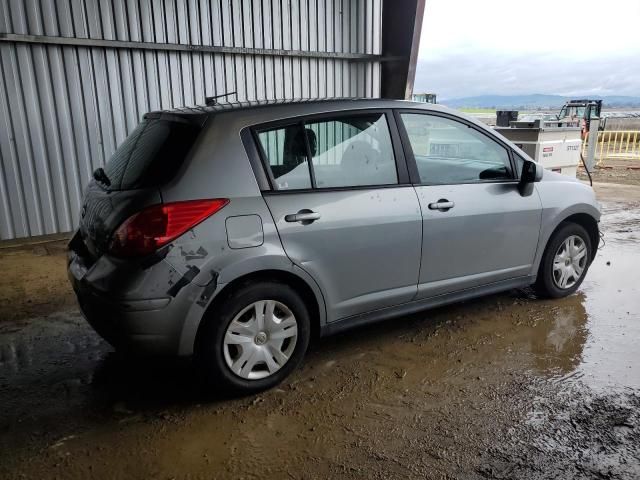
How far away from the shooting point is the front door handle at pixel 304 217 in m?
2.91

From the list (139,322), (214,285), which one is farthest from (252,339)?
(139,322)

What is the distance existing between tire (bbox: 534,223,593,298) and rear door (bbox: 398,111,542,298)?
0.87ft

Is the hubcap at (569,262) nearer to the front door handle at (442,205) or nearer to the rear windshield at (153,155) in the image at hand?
the front door handle at (442,205)

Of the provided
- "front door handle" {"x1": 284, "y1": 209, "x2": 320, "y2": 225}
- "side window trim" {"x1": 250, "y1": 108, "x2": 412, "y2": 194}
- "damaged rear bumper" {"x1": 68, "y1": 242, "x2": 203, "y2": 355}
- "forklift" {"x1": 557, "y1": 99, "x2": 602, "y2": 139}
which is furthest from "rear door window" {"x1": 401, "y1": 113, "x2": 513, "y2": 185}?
"forklift" {"x1": 557, "y1": 99, "x2": 602, "y2": 139}

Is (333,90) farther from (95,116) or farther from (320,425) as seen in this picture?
(320,425)

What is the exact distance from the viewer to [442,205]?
3.47 metres

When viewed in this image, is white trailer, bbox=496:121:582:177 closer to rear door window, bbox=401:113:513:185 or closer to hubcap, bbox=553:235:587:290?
hubcap, bbox=553:235:587:290

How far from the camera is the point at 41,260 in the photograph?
232 inches

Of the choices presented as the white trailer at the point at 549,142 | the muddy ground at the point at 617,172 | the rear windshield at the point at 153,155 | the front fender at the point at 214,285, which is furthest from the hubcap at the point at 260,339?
the muddy ground at the point at 617,172

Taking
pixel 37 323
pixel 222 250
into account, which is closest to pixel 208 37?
pixel 37 323

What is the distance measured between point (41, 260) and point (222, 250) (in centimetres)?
417

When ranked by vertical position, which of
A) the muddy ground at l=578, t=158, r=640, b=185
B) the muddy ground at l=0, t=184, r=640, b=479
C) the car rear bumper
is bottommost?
the muddy ground at l=578, t=158, r=640, b=185

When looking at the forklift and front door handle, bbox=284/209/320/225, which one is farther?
the forklift

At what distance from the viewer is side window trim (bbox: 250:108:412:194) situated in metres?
2.92
